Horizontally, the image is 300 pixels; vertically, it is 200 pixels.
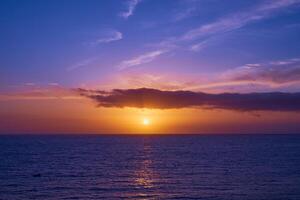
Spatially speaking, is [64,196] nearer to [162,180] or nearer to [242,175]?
[162,180]

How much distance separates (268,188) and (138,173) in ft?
103

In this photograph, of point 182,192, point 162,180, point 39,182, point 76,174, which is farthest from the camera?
point 76,174

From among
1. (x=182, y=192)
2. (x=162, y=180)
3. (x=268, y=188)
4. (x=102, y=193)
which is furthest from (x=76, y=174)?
(x=268, y=188)

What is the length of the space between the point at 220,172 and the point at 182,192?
23842mm

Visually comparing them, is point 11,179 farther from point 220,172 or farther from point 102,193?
point 220,172

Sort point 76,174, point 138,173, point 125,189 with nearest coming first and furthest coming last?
point 125,189
point 76,174
point 138,173

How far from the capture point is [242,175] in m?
75.4

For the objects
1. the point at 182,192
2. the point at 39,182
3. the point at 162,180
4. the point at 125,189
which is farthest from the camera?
the point at 162,180

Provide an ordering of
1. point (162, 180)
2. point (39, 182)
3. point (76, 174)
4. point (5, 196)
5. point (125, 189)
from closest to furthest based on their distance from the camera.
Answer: point (5, 196) < point (125, 189) < point (39, 182) < point (162, 180) < point (76, 174)

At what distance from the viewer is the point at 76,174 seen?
7856 cm

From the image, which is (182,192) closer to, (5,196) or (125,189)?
(125,189)

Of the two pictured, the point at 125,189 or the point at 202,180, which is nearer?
the point at 125,189

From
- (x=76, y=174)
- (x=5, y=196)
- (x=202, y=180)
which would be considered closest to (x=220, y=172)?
(x=202, y=180)

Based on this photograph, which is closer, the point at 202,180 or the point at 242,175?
the point at 202,180
